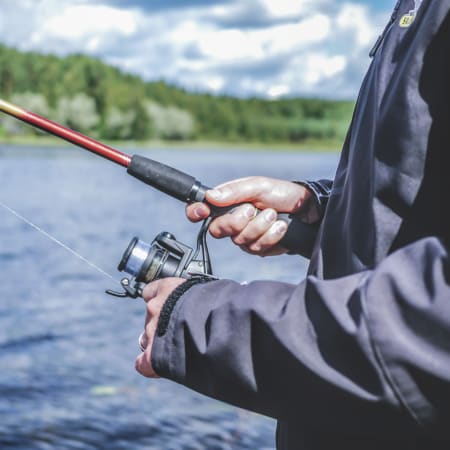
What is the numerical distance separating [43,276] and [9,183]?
12.8 meters

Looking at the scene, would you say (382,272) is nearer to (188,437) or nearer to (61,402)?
(188,437)

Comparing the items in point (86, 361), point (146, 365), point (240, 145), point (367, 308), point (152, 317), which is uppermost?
point (240, 145)

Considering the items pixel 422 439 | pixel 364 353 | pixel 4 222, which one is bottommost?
pixel 4 222

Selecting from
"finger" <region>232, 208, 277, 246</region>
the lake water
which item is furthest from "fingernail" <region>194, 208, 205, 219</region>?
the lake water

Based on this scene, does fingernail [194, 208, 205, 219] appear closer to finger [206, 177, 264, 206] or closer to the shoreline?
finger [206, 177, 264, 206]

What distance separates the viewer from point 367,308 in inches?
50.4

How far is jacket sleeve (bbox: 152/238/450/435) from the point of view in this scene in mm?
1250

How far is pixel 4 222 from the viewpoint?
15797mm

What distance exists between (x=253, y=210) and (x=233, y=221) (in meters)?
0.07

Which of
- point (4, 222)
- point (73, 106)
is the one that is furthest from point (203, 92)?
point (4, 222)

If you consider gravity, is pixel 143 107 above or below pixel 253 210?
above

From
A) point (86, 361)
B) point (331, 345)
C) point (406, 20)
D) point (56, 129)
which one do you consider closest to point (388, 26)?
point (406, 20)

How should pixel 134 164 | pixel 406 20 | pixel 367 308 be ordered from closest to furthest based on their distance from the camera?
pixel 367 308
pixel 406 20
pixel 134 164

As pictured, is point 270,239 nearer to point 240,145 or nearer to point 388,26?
point 388,26
